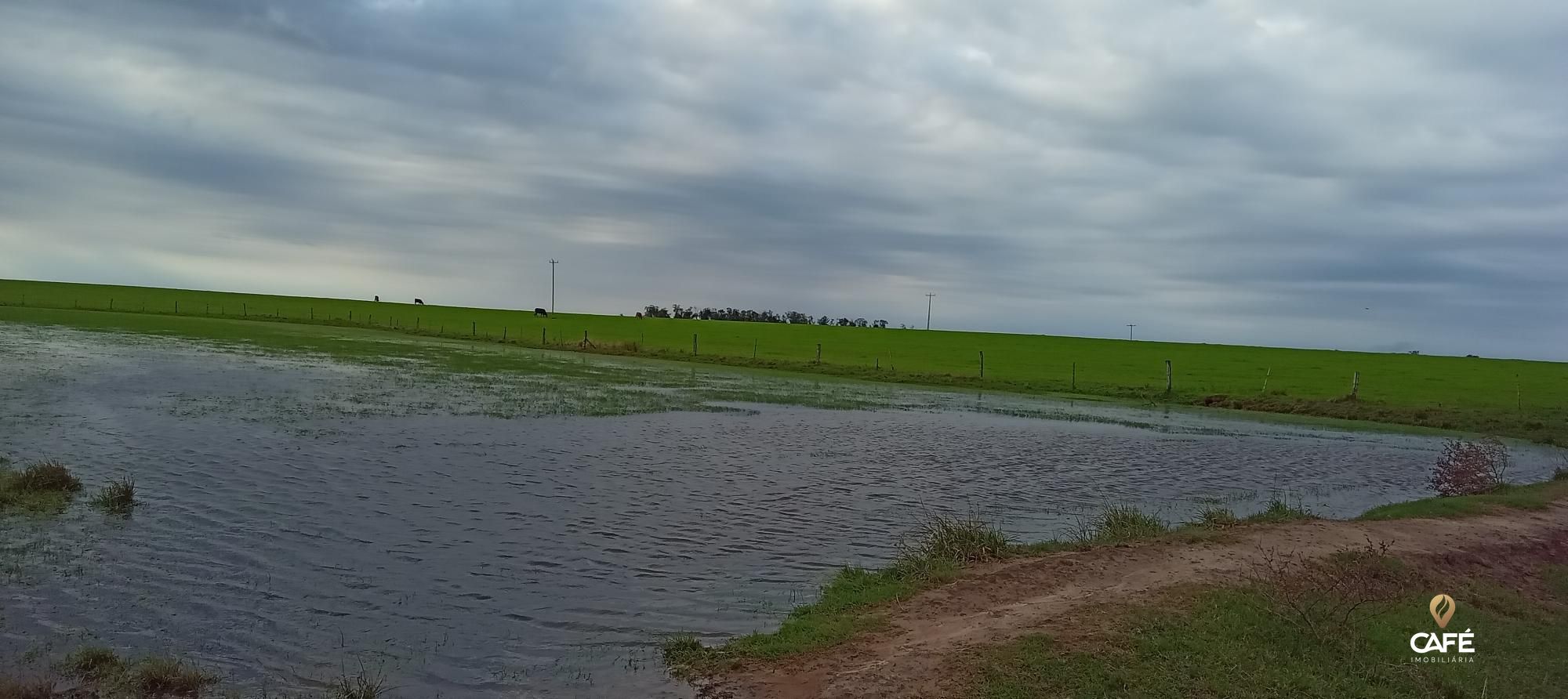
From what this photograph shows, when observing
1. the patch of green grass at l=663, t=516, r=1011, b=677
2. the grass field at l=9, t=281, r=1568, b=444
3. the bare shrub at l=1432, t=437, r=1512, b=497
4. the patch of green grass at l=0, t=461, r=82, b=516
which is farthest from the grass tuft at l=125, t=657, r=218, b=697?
the grass field at l=9, t=281, r=1568, b=444

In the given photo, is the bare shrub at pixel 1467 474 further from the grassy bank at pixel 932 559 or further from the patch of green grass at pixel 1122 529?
the patch of green grass at pixel 1122 529

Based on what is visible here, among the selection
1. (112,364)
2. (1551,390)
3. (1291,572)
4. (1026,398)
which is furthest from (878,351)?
(1291,572)

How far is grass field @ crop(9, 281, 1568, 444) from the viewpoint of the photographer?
4369 cm

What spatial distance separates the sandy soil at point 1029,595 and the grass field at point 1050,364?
28387mm

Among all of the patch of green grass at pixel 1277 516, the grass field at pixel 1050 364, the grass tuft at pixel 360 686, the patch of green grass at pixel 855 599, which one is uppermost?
the grass field at pixel 1050 364

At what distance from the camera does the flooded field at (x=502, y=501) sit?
29.7 ft

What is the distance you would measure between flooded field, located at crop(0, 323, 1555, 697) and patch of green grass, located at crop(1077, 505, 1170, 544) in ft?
3.61

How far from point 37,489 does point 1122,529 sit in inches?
655

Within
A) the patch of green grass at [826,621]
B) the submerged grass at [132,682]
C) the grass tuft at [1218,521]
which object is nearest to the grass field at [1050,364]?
the grass tuft at [1218,521]

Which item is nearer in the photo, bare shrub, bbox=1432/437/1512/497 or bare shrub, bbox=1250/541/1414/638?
bare shrub, bbox=1250/541/1414/638

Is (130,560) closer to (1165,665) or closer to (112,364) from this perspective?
(1165,665)

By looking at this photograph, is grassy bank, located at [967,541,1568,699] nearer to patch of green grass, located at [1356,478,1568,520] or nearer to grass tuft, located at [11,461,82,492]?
patch of green grass, located at [1356,478,1568,520]

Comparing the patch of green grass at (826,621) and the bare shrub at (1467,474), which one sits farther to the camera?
the bare shrub at (1467,474)

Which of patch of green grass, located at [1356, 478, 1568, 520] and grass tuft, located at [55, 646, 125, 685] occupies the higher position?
patch of green grass, located at [1356, 478, 1568, 520]
